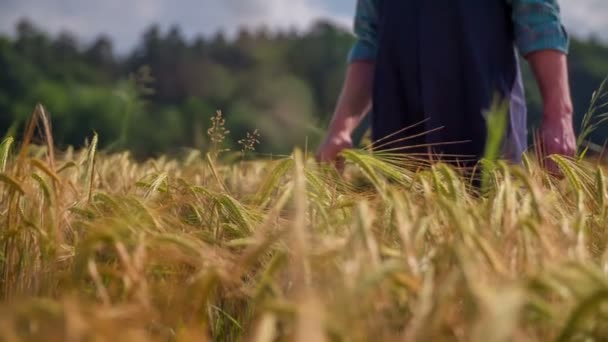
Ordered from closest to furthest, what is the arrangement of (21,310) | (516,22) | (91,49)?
1. (21,310)
2. (516,22)
3. (91,49)

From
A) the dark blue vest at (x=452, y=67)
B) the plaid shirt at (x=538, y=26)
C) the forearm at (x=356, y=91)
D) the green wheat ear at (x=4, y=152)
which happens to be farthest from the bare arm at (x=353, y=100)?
the green wheat ear at (x=4, y=152)

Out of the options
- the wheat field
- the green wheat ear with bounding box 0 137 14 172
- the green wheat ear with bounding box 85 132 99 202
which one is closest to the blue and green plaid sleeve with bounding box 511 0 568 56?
the wheat field

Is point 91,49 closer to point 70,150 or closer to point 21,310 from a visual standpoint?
point 70,150

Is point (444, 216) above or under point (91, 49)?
under

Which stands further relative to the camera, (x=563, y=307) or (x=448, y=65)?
(x=448, y=65)

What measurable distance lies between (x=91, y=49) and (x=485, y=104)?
111 ft

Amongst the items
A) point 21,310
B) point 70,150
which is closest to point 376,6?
point 70,150

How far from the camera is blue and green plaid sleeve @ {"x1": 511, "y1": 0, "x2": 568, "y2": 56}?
1.99 meters

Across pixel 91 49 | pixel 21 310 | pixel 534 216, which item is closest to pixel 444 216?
pixel 534 216

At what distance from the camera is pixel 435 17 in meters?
2.16

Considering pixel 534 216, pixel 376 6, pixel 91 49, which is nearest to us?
pixel 534 216

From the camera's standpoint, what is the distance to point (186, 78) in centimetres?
3475

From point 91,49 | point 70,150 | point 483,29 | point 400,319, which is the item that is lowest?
point 400,319

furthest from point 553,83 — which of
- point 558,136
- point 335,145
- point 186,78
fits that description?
point 186,78
